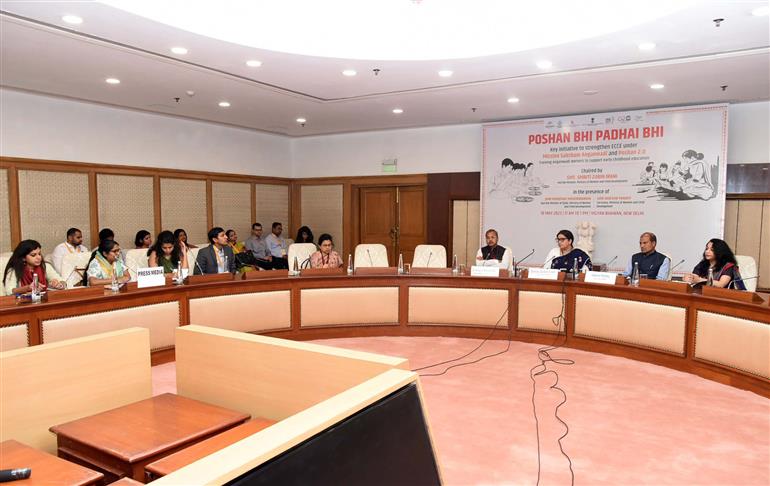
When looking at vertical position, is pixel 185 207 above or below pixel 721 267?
above

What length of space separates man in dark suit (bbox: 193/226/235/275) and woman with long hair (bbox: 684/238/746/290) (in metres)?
4.43

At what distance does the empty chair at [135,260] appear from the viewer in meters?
6.06

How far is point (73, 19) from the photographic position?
393cm

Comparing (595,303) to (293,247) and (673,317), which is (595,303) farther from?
(293,247)

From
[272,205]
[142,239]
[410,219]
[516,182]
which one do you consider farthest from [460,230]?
[142,239]

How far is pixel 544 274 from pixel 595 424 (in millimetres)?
2127

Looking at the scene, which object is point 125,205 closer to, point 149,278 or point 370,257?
point 149,278

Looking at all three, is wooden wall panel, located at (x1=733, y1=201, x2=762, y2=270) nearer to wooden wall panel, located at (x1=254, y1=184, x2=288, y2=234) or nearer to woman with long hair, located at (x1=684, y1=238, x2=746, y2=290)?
woman with long hair, located at (x1=684, y1=238, x2=746, y2=290)

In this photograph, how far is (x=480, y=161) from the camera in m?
8.30

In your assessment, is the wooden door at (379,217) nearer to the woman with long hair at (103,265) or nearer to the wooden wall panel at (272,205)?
the wooden wall panel at (272,205)

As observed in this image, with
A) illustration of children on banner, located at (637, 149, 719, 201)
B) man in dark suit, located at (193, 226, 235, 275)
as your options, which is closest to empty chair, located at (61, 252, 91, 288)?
man in dark suit, located at (193, 226, 235, 275)

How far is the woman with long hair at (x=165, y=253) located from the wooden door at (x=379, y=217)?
169 inches

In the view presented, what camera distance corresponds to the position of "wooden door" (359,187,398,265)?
941 cm

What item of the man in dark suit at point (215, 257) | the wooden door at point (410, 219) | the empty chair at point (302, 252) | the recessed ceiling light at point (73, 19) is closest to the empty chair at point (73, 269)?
the man in dark suit at point (215, 257)
